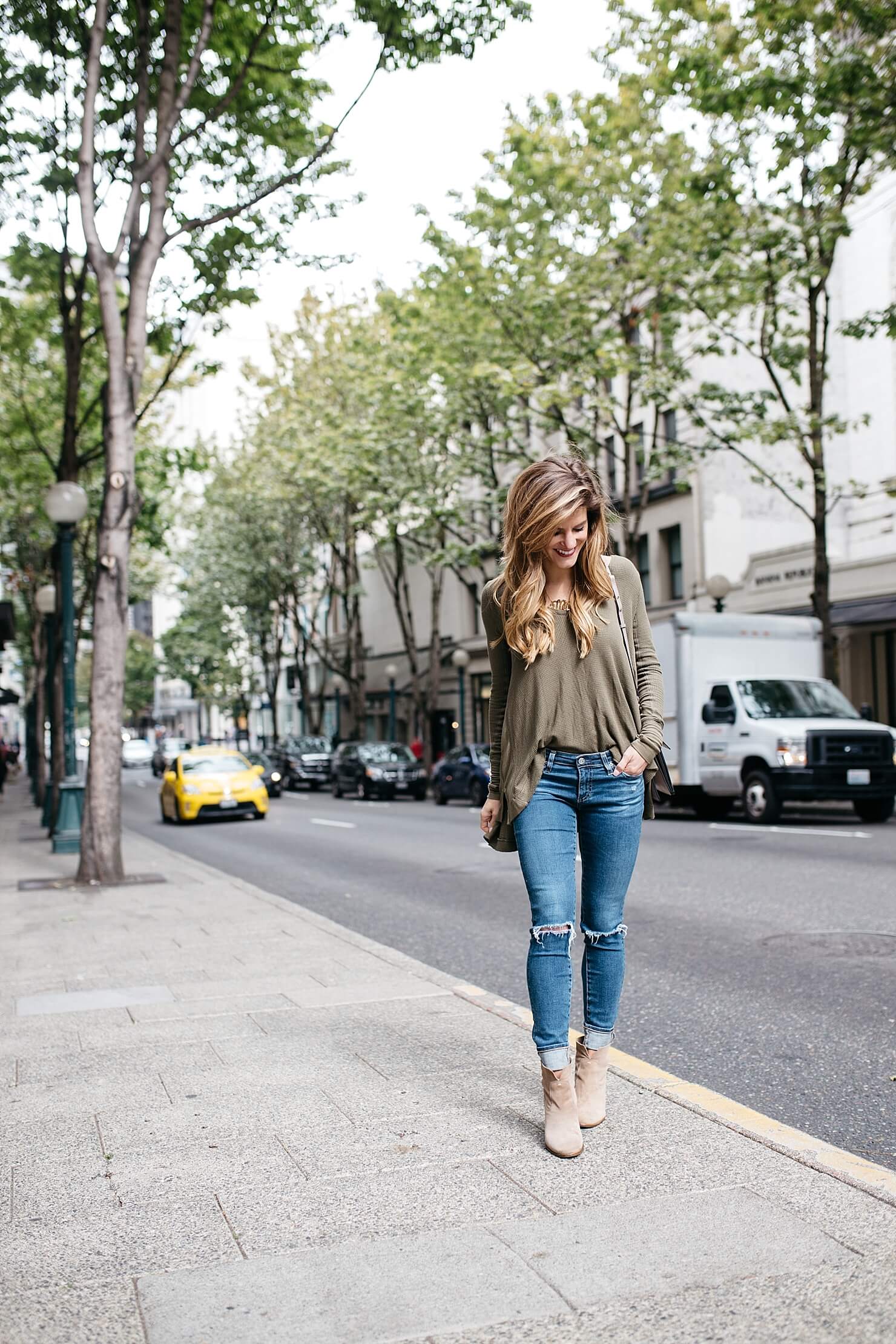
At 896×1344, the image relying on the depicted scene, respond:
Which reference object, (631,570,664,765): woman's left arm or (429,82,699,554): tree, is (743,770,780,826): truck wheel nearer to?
(429,82,699,554): tree

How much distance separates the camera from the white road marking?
596 inches

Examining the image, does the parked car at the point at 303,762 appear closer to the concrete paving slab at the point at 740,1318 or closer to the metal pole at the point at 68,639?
the metal pole at the point at 68,639

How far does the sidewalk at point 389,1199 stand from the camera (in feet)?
9.25

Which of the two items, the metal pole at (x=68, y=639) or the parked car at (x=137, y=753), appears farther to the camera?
the parked car at (x=137, y=753)

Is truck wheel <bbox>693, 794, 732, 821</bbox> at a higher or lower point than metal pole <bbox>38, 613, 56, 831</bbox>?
lower

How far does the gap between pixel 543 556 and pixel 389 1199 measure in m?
1.86

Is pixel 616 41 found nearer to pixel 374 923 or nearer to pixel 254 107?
pixel 254 107

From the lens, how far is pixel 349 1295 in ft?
9.61

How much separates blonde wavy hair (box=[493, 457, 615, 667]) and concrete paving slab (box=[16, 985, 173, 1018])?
3.48m

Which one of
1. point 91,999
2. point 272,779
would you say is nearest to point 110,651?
point 91,999

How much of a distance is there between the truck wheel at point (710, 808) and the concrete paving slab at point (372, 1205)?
52.8 ft

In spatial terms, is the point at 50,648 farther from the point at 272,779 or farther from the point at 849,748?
the point at 849,748

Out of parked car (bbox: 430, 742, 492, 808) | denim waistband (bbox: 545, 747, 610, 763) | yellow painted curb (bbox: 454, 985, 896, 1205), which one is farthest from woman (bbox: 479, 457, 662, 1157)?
parked car (bbox: 430, 742, 492, 808)

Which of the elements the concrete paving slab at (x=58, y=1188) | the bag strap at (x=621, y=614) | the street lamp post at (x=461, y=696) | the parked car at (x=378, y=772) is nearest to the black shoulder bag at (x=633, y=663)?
the bag strap at (x=621, y=614)
